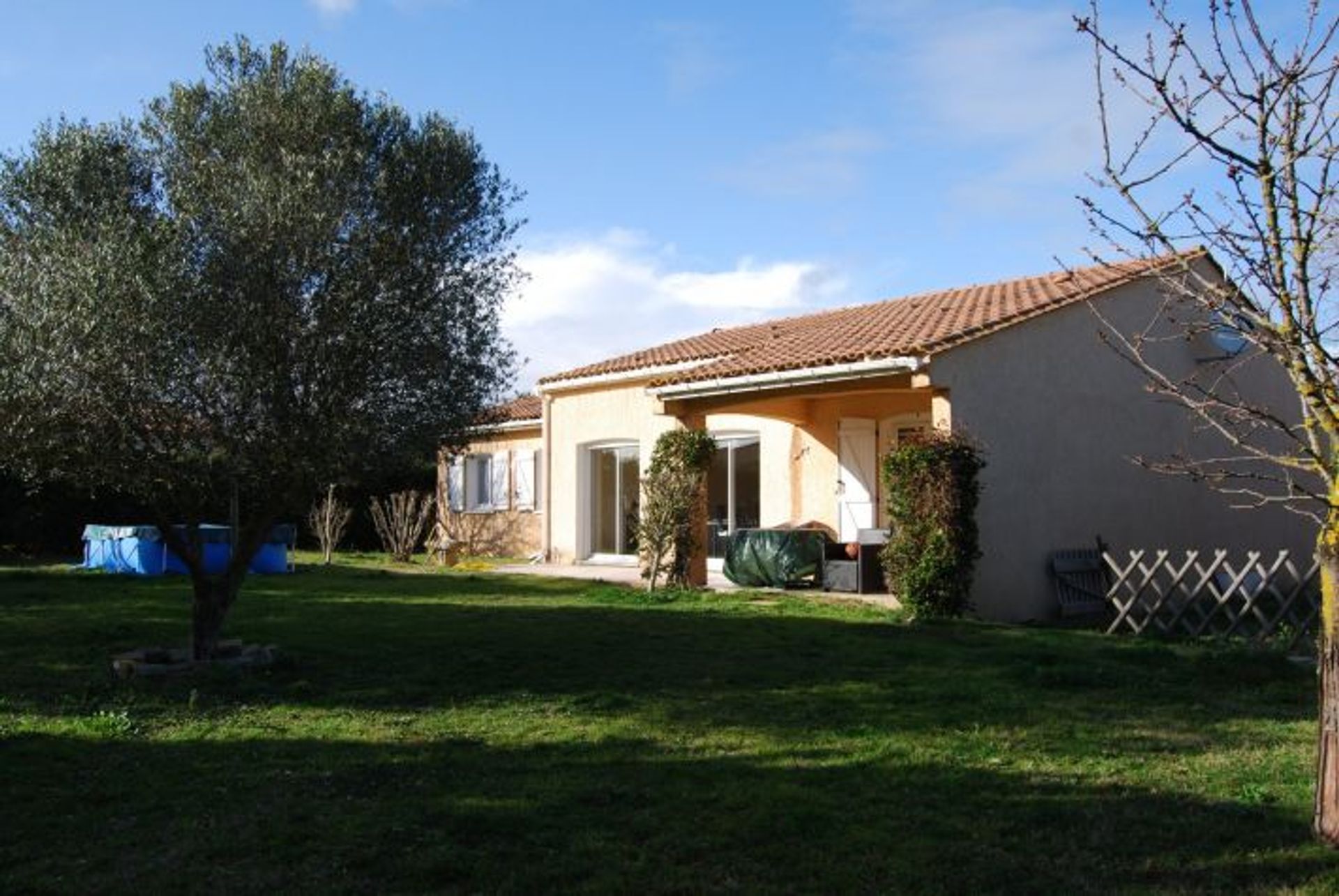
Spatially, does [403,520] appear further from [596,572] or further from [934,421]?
[934,421]

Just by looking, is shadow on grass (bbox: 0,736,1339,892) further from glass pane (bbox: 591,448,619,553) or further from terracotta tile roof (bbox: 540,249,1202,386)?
glass pane (bbox: 591,448,619,553)

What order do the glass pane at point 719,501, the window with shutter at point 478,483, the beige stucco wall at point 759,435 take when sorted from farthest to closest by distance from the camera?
the window with shutter at point 478,483 < the glass pane at point 719,501 < the beige stucco wall at point 759,435

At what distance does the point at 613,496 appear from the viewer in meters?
20.8

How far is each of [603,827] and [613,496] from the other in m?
15.8

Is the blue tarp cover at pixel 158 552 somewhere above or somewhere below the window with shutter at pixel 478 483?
below

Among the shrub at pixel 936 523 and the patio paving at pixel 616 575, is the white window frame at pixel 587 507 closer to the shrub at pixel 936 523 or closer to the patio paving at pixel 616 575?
the patio paving at pixel 616 575

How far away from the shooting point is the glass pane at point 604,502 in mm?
20766

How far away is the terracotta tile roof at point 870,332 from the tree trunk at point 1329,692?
604cm

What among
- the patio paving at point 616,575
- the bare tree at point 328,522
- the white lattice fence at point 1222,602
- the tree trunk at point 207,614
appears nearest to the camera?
the tree trunk at point 207,614

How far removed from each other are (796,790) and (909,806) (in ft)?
1.78

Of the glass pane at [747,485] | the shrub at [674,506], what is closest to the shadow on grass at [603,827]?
the shrub at [674,506]

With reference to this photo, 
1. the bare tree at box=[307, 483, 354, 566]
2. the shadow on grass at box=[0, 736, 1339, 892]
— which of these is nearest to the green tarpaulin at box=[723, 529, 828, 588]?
the bare tree at box=[307, 483, 354, 566]

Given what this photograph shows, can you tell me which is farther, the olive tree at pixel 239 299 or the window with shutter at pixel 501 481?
the window with shutter at pixel 501 481

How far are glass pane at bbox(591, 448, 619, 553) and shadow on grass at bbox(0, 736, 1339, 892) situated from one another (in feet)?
47.3
